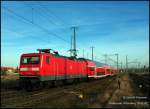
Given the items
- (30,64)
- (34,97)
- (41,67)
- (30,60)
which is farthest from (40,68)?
(34,97)

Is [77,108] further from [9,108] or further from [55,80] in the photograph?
[55,80]

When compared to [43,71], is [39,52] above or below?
above

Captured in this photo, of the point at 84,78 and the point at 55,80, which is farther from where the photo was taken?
the point at 84,78

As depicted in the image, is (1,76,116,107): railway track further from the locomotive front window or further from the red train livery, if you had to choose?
the locomotive front window

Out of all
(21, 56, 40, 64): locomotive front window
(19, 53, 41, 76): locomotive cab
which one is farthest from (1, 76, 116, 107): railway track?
(21, 56, 40, 64): locomotive front window

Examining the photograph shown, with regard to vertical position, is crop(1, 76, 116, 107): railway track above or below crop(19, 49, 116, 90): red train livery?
below

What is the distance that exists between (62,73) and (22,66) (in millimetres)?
6309

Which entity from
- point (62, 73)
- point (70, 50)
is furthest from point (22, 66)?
point (70, 50)

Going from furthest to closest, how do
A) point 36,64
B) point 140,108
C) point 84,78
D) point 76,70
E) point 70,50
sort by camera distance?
point 70,50
point 84,78
point 76,70
point 36,64
point 140,108

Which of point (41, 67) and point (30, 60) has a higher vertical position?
point (30, 60)

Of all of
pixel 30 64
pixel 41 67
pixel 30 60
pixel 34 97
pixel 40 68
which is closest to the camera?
pixel 34 97

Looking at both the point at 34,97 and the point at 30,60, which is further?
the point at 30,60

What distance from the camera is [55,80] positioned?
28.4 m

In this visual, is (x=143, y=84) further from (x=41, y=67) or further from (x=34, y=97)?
(x=34, y=97)
